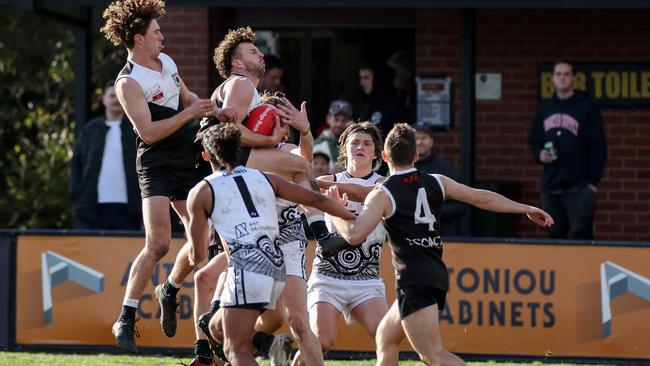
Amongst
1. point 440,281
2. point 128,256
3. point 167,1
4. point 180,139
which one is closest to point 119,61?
point 167,1

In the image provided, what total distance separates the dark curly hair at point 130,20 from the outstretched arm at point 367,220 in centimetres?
186

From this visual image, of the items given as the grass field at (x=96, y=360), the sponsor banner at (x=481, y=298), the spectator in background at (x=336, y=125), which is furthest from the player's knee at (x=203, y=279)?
the spectator in background at (x=336, y=125)

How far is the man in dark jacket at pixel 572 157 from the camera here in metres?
13.7

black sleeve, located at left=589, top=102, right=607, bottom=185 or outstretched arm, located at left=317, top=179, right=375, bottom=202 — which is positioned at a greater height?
black sleeve, located at left=589, top=102, right=607, bottom=185

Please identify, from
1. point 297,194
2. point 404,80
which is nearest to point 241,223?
point 297,194

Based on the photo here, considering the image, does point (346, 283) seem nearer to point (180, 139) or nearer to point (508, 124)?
point (180, 139)

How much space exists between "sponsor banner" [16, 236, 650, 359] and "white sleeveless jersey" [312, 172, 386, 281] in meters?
2.26

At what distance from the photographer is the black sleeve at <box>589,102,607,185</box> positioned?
13688mm

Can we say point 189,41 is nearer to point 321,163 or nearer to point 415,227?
point 321,163

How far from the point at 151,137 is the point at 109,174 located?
4.22 meters

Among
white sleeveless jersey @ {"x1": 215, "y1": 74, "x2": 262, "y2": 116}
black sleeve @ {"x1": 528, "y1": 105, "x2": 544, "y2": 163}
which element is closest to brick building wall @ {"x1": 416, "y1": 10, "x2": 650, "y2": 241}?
black sleeve @ {"x1": 528, "y1": 105, "x2": 544, "y2": 163}

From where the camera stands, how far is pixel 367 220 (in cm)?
886

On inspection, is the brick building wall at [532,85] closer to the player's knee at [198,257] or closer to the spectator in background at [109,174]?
the spectator in background at [109,174]

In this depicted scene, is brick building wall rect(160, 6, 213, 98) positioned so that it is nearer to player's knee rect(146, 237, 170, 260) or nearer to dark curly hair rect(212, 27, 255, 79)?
dark curly hair rect(212, 27, 255, 79)
